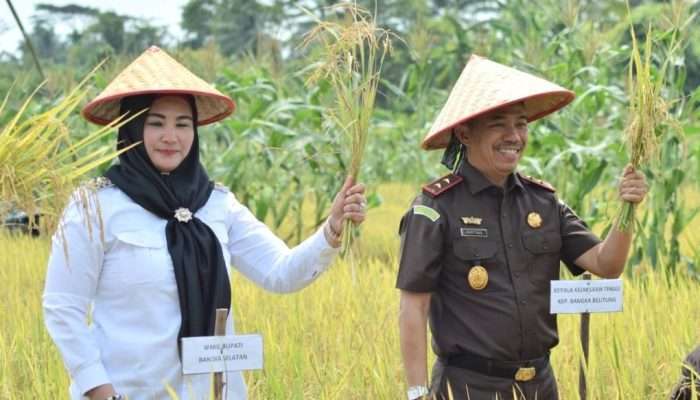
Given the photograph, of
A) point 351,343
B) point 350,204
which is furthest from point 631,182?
point 351,343

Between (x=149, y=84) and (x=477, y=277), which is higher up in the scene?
(x=149, y=84)

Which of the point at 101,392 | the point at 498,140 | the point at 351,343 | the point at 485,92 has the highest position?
the point at 485,92

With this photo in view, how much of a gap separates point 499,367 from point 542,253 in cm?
29

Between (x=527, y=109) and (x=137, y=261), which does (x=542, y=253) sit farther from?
(x=137, y=261)

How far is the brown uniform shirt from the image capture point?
7.21 feet

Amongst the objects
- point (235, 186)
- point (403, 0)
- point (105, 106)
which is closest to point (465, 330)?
point (105, 106)

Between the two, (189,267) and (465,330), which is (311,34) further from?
(465,330)

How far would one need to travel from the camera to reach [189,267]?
208cm

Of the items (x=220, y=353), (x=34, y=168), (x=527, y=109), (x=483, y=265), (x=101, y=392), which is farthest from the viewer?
(x=527, y=109)

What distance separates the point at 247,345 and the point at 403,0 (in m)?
26.5

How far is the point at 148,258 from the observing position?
2.09 meters

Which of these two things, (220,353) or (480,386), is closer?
(220,353)

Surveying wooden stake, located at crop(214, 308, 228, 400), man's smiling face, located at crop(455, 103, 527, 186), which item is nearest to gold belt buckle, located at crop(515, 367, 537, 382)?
man's smiling face, located at crop(455, 103, 527, 186)

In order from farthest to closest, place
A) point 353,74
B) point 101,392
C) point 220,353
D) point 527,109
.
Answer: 1. point 527,109
2. point 353,74
3. point 101,392
4. point 220,353
